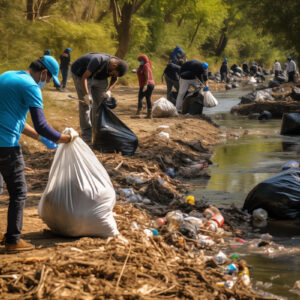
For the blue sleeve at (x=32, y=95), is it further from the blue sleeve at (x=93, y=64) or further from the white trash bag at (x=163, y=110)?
the white trash bag at (x=163, y=110)

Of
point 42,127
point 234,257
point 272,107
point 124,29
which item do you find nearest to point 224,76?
point 124,29

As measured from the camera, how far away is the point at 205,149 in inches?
421

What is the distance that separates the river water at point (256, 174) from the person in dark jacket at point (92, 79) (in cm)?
208

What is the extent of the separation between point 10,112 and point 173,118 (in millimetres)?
9726

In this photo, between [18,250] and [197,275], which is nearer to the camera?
Result: [197,275]

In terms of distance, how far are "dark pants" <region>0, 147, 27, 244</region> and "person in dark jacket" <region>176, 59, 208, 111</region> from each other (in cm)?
1033

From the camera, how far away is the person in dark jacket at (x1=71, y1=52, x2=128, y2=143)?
825 cm

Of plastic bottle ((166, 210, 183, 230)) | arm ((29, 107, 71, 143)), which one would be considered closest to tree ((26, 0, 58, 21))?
plastic bottle ((166, 210, 183, 230))

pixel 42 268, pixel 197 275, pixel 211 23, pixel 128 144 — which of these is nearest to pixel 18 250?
pixel 42 268

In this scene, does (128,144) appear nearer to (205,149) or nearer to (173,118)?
(205,149)

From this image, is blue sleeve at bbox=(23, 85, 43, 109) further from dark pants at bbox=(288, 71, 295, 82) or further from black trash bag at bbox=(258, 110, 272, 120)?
dark pants at bbox=(288, 71, 295, 82)

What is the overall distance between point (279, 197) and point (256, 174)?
214cm

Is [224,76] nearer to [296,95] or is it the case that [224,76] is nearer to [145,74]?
[296,95]

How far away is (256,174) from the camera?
27.3 feet
